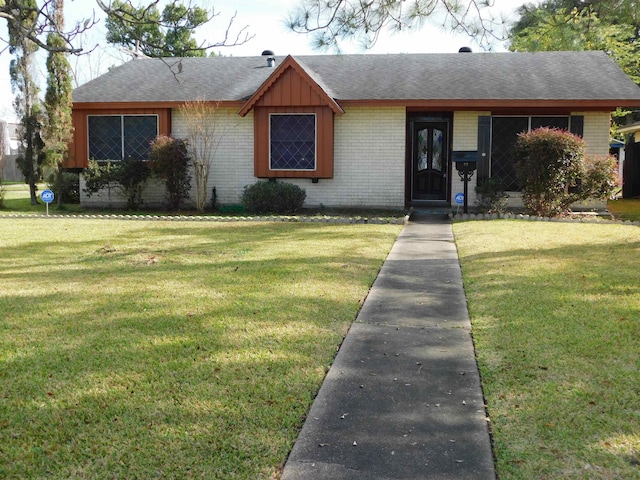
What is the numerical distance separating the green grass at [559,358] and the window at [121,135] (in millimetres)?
11334

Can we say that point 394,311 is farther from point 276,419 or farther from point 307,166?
point 307,166

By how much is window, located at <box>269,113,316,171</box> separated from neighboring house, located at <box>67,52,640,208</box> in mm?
26

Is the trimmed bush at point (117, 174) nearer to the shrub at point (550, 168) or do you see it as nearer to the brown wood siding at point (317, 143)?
the brown wood siding at point (317, 143)

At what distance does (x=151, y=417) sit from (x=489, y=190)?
13.0 meters

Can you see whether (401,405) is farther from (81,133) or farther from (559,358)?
(81,133)

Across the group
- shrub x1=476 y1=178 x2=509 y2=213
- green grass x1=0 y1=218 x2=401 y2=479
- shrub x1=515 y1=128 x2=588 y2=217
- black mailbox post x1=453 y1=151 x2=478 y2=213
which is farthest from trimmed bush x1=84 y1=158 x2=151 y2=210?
shrub x1=515 y1=128 x2=588 y2=217

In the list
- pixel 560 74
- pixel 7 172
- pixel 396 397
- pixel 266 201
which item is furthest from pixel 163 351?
pixel 7 172

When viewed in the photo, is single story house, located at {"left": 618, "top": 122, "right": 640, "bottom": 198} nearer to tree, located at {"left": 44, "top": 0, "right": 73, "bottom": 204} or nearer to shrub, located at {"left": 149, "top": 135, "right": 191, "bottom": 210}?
shrub, located at {"left": 149, "top": 135, "right": 191, "bottom": 210}

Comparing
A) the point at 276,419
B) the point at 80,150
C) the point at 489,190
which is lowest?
the point at 276,419

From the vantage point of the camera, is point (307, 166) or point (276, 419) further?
point (307, 166)

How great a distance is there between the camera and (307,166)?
16406 mm

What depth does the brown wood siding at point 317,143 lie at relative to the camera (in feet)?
52.5

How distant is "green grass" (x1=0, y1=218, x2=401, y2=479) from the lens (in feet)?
10.1

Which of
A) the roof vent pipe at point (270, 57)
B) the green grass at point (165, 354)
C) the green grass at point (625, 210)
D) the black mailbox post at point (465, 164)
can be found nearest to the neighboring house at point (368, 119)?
the black mailbox post at point (465, 164)
